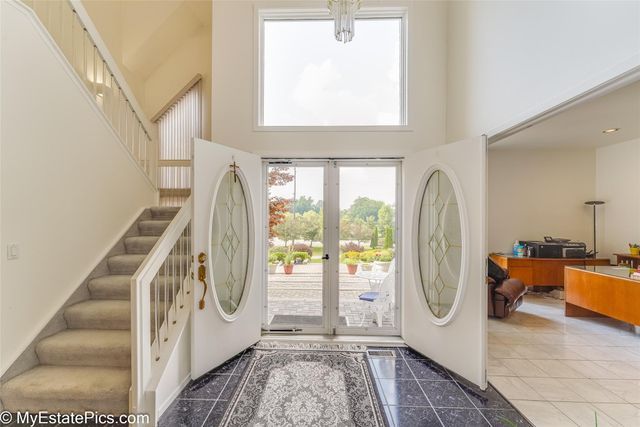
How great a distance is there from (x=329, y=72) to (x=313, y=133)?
827 mm

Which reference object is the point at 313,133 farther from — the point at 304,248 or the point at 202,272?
the point at 202,272

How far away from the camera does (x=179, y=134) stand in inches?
166

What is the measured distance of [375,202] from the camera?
3.28m

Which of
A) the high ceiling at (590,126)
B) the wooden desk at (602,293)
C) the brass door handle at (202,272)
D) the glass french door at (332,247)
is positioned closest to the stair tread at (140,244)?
the brass door handle at (202,272)

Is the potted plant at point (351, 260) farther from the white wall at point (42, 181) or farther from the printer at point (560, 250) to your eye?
the printer at point (560, 250)

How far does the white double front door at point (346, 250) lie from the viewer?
7.77ft

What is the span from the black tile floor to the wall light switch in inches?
65.9

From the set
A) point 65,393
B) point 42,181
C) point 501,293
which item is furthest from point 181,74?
point 501,293

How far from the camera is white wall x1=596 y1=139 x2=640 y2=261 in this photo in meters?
4.75

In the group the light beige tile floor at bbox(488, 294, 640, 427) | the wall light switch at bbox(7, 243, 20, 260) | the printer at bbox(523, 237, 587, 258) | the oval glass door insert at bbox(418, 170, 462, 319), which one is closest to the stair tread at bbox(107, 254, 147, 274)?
the wall light switch at bbox(7, 243, 20, 260)

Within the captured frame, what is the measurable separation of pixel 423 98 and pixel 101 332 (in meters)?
4.03

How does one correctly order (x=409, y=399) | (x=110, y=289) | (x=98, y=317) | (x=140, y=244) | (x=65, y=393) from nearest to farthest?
1. (x=65, y=393)
2. (x=409, y=399)
3. (x=98, y=317)
4. (x=110, y=289)
5. (x=140, y=244)

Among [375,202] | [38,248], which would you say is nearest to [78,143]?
[38,248]

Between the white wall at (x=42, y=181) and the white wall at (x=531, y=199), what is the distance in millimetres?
6452
